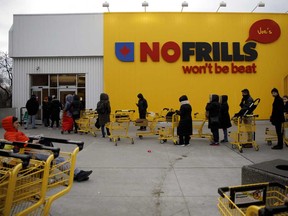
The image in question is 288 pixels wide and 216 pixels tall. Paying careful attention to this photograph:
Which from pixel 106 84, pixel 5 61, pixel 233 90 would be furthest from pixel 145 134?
pixel 5 61

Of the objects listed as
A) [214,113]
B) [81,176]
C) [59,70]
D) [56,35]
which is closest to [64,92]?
[59,70]

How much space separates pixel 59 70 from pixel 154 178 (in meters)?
13.8

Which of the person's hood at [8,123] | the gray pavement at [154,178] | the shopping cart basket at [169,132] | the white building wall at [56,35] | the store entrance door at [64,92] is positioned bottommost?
the gray pavement at [154,178]

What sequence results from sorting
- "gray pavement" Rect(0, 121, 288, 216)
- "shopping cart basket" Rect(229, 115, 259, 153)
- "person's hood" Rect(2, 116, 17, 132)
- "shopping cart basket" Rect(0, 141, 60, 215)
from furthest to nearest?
"shopping cart basket" Rect(229, 115, 259, 153) → "person's hood" Rect(2, 116, 17, 132) → "gray pavement" Rect(0, 121, 288, 216) → "shopping cart basket" Rect(0, 141, 60, 215)

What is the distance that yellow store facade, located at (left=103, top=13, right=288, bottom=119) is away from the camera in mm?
17609

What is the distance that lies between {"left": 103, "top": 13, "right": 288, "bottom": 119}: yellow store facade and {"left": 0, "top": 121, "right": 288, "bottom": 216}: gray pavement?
301 inches

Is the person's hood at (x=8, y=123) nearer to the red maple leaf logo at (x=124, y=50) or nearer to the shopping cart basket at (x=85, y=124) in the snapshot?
the shopping cart basket at (x=85, y=124)

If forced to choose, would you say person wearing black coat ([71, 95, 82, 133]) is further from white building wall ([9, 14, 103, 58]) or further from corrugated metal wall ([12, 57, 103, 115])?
white building wall ([9, 14, 103, 58])

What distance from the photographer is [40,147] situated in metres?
3.49

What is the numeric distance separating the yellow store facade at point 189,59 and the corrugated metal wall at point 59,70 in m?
0.71

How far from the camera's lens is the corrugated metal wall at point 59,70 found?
18047 millimetres

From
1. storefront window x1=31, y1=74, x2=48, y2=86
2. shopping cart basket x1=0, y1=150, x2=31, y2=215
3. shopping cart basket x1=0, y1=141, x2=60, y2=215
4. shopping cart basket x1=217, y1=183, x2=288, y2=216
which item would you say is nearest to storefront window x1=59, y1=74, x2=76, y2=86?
storefront window x1=31, y1=74, x2=48, y2=86

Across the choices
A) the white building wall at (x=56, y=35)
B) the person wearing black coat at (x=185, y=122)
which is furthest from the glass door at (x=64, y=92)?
the person wearing black coat at (x=185, y=122)

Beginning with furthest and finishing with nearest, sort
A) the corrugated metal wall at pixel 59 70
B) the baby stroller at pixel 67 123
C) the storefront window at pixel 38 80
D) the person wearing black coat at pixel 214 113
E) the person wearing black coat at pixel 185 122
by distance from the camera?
the storefront window at pixel 38 80 → the corrugated metal wall at pixel 59 70 → the baby stroller at pixel 67 123 → the person wearing black coat at pixel 214 113 → the person wearing black coat at pixel 185 122
